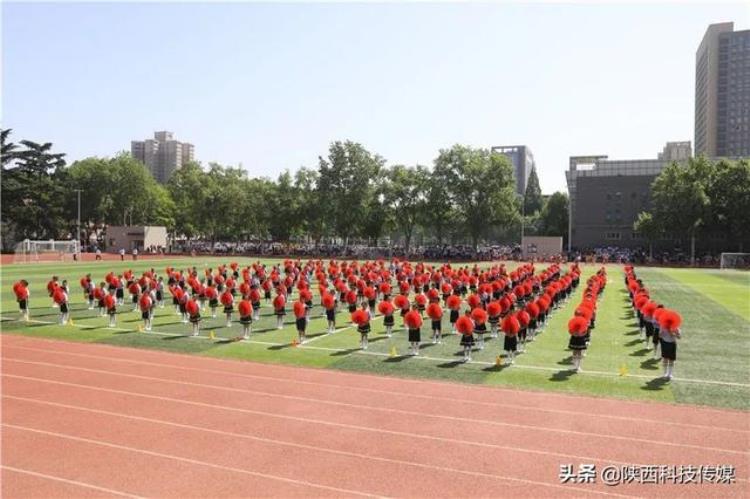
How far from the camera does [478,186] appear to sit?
81.1m

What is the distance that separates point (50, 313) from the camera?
26078 millimetres

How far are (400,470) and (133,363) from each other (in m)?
10.3

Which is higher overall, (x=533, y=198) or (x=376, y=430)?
(x=533, y=198)

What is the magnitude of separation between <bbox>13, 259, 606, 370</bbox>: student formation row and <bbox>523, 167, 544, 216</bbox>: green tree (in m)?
91.5

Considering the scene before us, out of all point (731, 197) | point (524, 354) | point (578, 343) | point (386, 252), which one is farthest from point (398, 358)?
point (731, 197)

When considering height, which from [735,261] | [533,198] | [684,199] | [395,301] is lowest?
[395,301]

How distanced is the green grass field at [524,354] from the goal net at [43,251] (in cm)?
4132

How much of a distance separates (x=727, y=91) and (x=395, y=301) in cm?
15789

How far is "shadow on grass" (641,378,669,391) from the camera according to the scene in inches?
553

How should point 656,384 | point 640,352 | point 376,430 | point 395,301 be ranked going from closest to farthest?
point 376,430, point 656,384, point 640,352, point 395,301

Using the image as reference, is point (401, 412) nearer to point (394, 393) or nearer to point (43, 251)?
point (394, 393)

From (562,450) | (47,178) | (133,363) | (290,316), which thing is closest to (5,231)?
(47,178)

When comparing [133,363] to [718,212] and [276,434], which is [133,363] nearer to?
[276,434]

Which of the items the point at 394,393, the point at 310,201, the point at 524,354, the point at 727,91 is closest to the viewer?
the point at 394,393
